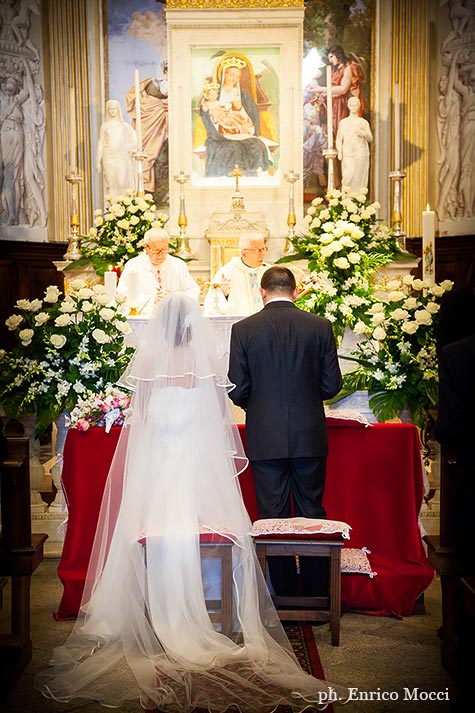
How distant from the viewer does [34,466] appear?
7.49 m

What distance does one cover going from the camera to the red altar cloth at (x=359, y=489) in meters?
5.46

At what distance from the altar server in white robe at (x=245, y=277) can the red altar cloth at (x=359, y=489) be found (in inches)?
116

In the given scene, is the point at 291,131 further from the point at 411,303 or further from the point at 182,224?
the point at 411,303

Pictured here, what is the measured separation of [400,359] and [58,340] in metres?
2.40

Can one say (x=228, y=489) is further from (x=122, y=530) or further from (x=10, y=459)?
(x=10, y=459)

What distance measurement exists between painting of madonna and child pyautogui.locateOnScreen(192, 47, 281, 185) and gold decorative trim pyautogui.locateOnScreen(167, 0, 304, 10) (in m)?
0.52

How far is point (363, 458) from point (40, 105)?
8.57 metres

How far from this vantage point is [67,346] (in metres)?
6.46

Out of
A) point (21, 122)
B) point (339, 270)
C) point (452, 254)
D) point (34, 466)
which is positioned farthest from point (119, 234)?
point (452, 254)

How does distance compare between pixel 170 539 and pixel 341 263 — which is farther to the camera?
pixel 341 263

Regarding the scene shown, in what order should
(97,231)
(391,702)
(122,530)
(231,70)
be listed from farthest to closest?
(231,70), (97,231), (122,530), (391,702)

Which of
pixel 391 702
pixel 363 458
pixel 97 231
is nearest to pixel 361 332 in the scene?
pixel 363 458

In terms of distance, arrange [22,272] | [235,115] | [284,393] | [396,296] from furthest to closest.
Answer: [22,272] → [235,115] → [396,296] → [284,393]

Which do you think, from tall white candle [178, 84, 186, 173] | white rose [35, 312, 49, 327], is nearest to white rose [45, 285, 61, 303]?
white rose [35, 312, 49, 327]
